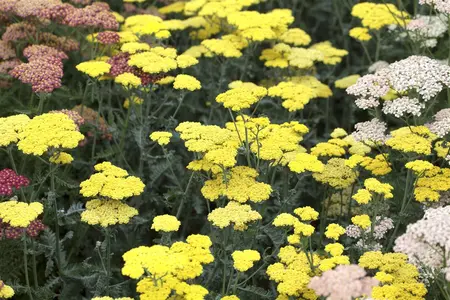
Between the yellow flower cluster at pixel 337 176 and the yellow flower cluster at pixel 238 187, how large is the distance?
2.10 ft

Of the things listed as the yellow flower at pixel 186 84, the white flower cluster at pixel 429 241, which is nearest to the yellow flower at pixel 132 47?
the yellow flower at pixel 186 84

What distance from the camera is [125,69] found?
24.1 feet

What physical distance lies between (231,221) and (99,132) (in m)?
2.33

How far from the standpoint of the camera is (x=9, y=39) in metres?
7.83

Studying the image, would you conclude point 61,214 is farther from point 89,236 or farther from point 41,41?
point 41,41

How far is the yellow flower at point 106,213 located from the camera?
19.1 ft

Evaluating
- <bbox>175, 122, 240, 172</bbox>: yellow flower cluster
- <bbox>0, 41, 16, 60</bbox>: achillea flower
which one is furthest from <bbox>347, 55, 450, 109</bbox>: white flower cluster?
<bbox>0, 41, 16, 60</bbox>: achillea flower

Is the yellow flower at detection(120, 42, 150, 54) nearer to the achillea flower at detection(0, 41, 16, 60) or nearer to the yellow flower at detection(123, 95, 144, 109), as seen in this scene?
the yellow flower at detection(123, 95, 144, 109)

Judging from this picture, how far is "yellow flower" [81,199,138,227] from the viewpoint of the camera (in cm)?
582

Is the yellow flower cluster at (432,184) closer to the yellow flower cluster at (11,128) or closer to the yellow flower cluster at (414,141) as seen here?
the yellow flower cluster at (414,141)

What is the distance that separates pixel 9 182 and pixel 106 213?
79cm

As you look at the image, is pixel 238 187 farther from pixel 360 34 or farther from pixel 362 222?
pixel 360 34

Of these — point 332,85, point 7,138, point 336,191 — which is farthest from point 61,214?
point 332,85

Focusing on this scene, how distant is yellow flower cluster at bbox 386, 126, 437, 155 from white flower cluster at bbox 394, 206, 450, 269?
1.26m
